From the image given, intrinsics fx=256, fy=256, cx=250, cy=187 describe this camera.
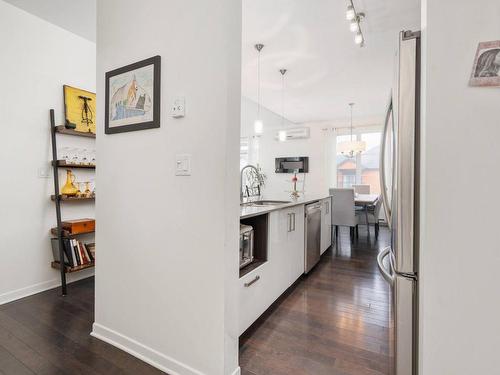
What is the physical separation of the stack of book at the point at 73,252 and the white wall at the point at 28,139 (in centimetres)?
13

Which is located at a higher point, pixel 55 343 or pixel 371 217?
pixel 371 217

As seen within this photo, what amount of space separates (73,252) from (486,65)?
10.6 feet

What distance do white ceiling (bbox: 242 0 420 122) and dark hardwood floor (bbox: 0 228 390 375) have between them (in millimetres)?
2699

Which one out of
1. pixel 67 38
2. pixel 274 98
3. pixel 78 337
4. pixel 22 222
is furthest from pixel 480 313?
pixel 274 98

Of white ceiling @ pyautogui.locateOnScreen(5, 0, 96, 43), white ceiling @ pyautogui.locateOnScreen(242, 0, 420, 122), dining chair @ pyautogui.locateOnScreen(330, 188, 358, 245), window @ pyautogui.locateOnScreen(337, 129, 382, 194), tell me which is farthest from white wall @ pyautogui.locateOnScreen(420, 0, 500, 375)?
window @ pyautogui.locateOnScreen(337, 129, 382, 194)

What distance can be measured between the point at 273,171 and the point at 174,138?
6.17 m

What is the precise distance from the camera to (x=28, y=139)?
246cm

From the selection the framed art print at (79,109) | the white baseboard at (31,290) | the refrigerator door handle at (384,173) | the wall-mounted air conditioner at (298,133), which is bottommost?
the white baseboard at (31,290)

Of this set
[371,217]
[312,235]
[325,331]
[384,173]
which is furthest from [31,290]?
[371,217]

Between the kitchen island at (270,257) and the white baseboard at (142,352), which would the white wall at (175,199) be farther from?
the kitchen island at (270,257)

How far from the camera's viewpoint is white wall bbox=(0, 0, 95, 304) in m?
2.31

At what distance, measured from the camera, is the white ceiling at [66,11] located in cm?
230

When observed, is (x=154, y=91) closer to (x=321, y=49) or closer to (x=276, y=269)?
(x=276, y=269)

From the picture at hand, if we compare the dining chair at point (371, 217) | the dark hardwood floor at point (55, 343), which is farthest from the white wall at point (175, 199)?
the dining chair at point (371, 217)
